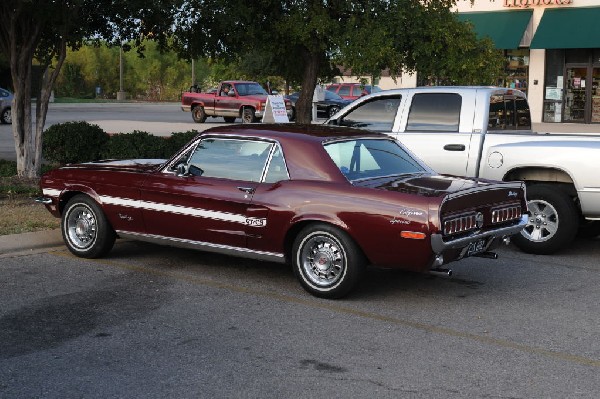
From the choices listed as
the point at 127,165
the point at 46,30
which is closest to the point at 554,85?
the point at 46,30

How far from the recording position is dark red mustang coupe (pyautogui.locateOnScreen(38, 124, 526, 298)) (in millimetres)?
7406

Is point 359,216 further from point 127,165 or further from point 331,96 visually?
point 331,96

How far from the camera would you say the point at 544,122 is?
1423 inches

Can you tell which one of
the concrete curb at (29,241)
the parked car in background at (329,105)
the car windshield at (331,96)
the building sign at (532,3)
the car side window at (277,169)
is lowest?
the concrete curb at (29,241)

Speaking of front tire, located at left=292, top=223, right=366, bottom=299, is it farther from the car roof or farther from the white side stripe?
the car roof

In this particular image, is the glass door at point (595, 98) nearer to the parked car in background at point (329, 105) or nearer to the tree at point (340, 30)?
the parked car in background at point (329, 105)

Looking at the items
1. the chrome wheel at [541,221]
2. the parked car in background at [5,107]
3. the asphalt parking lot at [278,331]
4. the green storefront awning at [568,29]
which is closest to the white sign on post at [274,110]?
the chrome wheel at [541,221]

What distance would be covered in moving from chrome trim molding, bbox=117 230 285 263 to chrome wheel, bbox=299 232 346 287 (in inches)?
11.8

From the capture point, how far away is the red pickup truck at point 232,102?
115 ft

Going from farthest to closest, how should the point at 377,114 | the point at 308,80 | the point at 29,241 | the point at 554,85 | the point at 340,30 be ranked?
the point at 554,85 < the point at 308,80 < the point at 340,30 < the point at 377,114 < the point at 29,241

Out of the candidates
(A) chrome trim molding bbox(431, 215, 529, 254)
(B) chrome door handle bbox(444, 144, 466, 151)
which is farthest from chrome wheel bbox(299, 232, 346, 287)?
(B) chrome door handle bbox(444, 144, 466, 151)

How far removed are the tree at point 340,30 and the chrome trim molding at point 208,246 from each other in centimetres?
618

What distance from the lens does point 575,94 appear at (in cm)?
3553

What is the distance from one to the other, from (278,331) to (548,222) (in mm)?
4627
